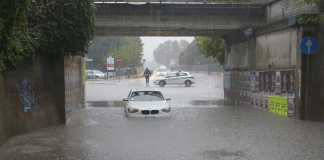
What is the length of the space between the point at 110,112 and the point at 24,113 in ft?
26.2

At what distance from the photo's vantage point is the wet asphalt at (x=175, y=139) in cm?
1248

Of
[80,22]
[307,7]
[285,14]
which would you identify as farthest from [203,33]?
[80,22]

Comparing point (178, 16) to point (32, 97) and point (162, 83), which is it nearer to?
point (32, 97)

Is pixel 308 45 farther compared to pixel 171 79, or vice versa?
pixel 171 79

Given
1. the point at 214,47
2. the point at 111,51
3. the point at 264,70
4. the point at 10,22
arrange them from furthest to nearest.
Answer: the point at 111,51
the point at 214,47
the point at 264,70
the point at 10,22

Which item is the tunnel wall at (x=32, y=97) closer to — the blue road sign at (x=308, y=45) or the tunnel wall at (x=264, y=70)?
the tunnel wall at (x=264, y=70)

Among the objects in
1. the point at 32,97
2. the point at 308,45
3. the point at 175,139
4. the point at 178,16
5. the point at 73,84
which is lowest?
the point at 175,139

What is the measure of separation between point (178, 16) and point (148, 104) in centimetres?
895

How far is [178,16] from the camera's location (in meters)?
27.1

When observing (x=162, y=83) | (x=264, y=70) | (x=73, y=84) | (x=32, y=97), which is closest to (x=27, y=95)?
(x=32, y=97)

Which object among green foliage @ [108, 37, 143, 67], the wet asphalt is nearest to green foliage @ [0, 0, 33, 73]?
the wet asphalt

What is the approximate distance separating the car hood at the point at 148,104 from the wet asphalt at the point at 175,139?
51 centimetres

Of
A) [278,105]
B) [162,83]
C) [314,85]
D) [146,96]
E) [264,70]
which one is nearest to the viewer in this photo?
[314,85]

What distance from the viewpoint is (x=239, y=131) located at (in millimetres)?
17156
